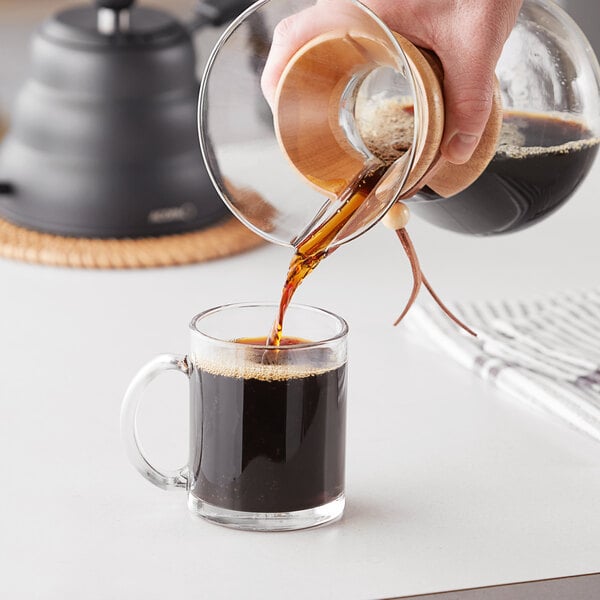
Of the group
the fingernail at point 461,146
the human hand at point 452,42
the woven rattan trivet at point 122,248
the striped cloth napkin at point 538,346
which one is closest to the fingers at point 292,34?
the human hand at point 452,42

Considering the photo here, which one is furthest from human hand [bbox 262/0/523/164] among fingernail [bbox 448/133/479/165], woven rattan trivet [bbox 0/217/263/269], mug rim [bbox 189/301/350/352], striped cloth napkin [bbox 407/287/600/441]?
woven rattan trivet [bbox 0/217/263/269]

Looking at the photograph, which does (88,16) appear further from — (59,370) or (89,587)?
(89,587)

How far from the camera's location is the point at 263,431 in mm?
835

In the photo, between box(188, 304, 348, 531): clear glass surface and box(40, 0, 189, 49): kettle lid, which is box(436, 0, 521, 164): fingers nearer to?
box(188, 304, 348, 531): clear glass surface

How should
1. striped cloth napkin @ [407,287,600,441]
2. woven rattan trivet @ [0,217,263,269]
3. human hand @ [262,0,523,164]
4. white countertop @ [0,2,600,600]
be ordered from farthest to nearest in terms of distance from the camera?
woven rattan trivet @ [0,217,263,269]
striped cloth napkin @ [407,287,600,441]
human hand @ [262,0,523,164]
white countertop @ [0,2,600,600]

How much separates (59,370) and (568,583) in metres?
0.54

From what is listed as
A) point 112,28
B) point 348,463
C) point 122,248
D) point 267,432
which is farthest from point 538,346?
point 112,28

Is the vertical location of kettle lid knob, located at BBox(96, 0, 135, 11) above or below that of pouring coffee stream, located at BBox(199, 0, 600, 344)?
above

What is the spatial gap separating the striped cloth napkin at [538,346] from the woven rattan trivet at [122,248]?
331 millimetres

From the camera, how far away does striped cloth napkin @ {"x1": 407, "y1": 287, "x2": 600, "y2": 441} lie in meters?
1.07

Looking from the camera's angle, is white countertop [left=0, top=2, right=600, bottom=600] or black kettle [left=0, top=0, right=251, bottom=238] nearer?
white countertop [left=0, top=2, right=600, bottom=600]

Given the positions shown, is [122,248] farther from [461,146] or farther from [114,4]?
[461,146]

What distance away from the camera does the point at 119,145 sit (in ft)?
5.06

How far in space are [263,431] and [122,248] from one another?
0.73 metres
